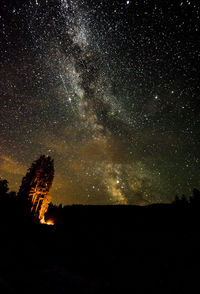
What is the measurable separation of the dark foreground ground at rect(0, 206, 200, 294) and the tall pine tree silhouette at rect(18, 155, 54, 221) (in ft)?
33.4

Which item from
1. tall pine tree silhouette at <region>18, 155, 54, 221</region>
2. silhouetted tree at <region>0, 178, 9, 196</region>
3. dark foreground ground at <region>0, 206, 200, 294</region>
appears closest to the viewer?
dark foreground ground at <region>0, 206, 200, 294</region>

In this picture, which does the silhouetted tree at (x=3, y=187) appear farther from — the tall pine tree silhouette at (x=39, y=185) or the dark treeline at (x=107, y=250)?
the tall pine tree silhouette at (x=39, y=185)

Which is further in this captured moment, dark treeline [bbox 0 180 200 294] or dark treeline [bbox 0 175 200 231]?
dark treeline [bbox 0 175 200 231]

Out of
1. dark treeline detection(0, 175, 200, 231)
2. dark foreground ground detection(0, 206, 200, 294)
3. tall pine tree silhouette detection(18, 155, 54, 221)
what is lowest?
dark foreground ground detection(0, 206, 200, 294)

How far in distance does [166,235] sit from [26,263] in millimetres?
12076

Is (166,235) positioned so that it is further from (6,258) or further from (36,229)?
(6,258)

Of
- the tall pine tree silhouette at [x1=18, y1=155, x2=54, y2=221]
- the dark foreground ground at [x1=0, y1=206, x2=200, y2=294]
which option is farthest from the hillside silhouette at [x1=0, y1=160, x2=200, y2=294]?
the tall pine tree silhouette at [x1=18, y1=155, x2=54, y2=221]

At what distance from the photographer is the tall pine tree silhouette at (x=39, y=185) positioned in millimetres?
28391

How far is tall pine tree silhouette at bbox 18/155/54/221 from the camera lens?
2839 cm

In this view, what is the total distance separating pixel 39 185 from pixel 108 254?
19.0 meters

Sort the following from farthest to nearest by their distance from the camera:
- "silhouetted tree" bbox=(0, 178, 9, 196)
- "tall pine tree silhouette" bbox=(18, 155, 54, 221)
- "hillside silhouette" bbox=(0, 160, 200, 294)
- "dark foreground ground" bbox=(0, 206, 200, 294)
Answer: "tall pine tree silhouette" bbox=(18, 155, 54, 221), "silhouetted tree" bbox=(0, 178, 9, 196), "hillside silhouette" bbox=(0, 160, 200, 294), "dark foreground ground" bbox=(0, 206, 200, 294)

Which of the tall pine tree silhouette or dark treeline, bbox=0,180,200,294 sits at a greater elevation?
the tall pine tree silhouette

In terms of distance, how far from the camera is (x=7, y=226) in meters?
13.0

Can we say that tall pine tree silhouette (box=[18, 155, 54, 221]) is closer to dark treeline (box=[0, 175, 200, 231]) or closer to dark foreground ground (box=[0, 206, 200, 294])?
dark treeline (box=[0, 175, 200, 231])
